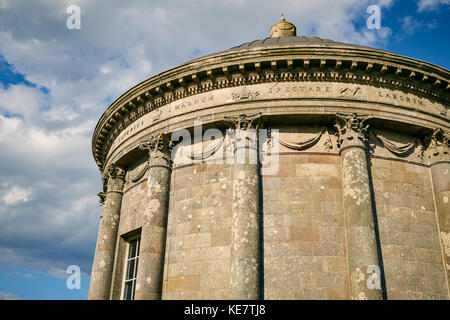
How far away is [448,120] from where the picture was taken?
1504cm

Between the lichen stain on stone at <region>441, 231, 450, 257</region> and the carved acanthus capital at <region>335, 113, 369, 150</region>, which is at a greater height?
the carved acanthus capital at <region>335, 113, 369, 150</region>

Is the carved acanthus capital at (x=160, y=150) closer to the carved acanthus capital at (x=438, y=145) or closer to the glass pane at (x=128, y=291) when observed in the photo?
the glass pane at (x=128, y=291)

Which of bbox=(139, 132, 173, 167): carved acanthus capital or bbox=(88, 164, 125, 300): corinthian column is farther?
bbox=(88, 164, 125, 300): corinthian column

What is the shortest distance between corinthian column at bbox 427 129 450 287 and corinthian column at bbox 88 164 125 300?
1217 cm

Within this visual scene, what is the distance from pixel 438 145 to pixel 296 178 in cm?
540

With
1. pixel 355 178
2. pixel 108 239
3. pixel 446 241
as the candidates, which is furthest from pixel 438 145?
pixel 108 239

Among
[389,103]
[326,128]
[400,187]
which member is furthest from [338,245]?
[389,103]

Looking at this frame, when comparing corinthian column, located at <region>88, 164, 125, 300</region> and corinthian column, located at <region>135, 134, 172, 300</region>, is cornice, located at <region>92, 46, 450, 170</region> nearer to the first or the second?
corinthian column, located at <region>135, 134, 172, 300</region>

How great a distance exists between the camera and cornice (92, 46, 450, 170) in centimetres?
1374

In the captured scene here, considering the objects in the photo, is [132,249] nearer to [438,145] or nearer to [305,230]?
[305,230]

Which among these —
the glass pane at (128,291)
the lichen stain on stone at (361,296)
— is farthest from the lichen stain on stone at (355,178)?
the glass pane at (128,291)

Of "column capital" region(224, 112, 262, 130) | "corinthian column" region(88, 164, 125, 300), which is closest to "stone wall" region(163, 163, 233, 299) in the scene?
"column capital" region(224, 112, 262, 130)
